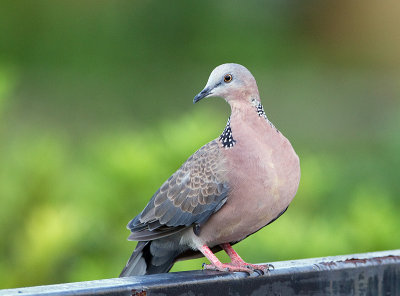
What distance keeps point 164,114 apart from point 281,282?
5404mm

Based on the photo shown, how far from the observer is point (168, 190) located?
255 centimetres

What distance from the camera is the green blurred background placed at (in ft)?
12.0

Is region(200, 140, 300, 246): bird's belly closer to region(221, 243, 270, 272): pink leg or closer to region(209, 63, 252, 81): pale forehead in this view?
region(221, 243, 270, 272): pink leg

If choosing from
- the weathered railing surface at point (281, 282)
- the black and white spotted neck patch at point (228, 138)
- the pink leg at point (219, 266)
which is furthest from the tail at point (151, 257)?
the weathered railing surface at point (281, 282)

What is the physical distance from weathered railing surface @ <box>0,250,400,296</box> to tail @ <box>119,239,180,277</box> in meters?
0.48

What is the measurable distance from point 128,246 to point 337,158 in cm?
289

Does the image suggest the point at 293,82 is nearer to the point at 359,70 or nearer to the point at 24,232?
the point at 359,70

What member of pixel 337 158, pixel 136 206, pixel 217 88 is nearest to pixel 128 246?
pixel 136 206

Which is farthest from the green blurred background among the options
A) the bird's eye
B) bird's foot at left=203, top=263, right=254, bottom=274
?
the bird's eye

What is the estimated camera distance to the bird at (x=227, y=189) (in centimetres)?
229

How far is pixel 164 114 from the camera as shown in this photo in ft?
24.2

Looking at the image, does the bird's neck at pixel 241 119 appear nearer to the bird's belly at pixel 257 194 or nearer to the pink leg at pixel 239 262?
the bird's belly at pixel 257 194

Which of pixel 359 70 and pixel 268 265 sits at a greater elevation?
pixel 268 265

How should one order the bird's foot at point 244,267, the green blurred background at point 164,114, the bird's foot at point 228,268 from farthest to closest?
the green blurred background at point 164,114 → the bird's foot at point 228,268 → the bird's foot at point 244,267
